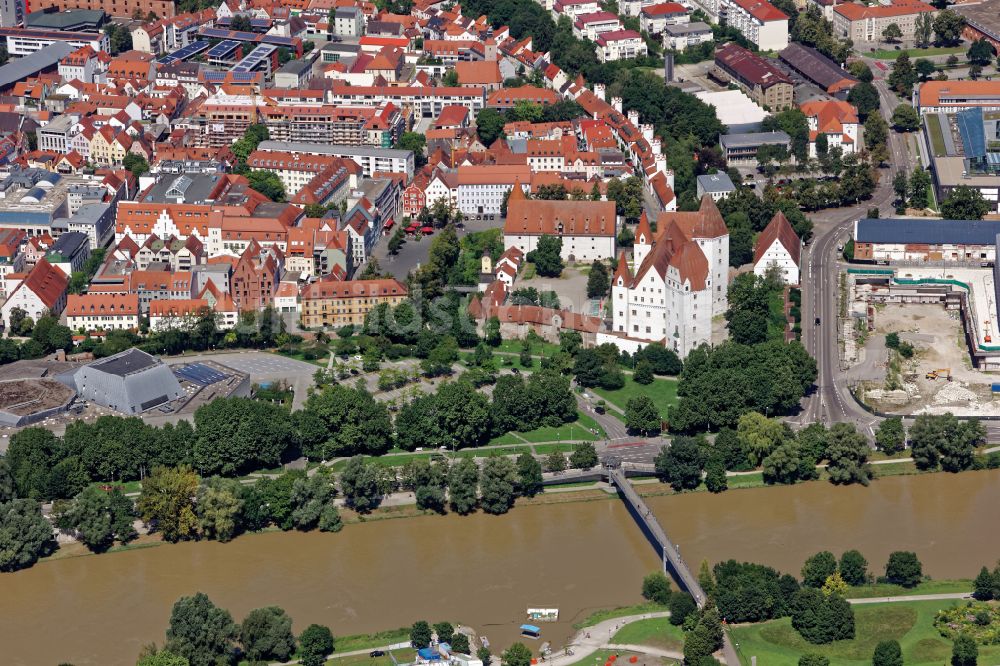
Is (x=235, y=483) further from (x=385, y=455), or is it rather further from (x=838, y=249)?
(x=838, y=249)

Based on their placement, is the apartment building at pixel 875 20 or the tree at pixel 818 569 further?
the apartment building at pixel 875 20

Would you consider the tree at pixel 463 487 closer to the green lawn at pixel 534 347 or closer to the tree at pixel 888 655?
the green lawn at pixel 534 347

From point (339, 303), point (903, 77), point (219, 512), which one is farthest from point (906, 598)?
point (903, 77)

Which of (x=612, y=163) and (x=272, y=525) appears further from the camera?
(x=612, y=163)

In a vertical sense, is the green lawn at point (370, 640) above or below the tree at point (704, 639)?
below

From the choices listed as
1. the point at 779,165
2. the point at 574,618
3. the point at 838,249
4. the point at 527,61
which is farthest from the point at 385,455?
the point at 527,61

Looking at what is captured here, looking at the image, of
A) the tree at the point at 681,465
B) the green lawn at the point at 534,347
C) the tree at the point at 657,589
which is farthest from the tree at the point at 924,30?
the tree at the point at 657,589

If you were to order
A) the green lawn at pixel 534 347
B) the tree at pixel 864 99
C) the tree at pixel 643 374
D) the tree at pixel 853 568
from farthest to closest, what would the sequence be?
the tree at pixel 864 99 → the green lawn at pixel 534 347 → the tree at pixel 643 374 → the tree at pixel 853 568
